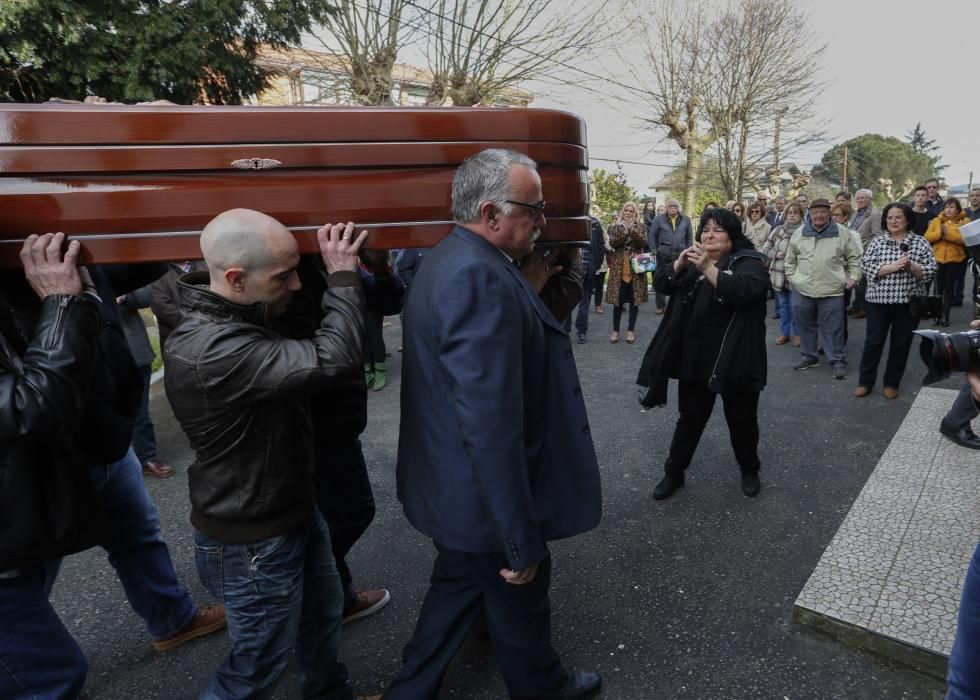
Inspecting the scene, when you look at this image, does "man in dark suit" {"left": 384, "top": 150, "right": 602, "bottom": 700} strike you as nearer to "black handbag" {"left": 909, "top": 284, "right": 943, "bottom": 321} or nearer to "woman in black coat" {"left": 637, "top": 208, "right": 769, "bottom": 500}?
"woman in black coat" {"left": 637, "top": 208, "right": 769, "bottom": 500}

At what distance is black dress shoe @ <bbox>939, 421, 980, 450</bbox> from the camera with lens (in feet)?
9.98

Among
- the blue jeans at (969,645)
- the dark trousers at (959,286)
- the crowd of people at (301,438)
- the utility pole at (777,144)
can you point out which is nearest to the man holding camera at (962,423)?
the crowd of people at (301,438)

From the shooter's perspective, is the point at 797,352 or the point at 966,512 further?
the point at 797,352

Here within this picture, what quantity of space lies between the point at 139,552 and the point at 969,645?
101 inches

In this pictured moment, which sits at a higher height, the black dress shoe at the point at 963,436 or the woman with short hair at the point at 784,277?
the woman with short hair at the point at 784,277

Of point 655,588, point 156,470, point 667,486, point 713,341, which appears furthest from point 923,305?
point 156,470

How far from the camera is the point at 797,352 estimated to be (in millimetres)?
6715

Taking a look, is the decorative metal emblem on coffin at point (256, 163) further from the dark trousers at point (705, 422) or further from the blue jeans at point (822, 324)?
the blue jeans at point (822, 324)

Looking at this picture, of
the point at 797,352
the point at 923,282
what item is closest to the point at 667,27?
the point at 797,352

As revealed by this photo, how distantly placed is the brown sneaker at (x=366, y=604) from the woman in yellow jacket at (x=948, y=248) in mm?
7923

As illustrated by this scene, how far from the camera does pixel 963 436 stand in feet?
12.4

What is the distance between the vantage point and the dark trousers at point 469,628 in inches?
70.5

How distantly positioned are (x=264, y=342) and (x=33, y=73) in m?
8.43

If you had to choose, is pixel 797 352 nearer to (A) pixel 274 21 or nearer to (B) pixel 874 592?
(B) pixel 874 592
